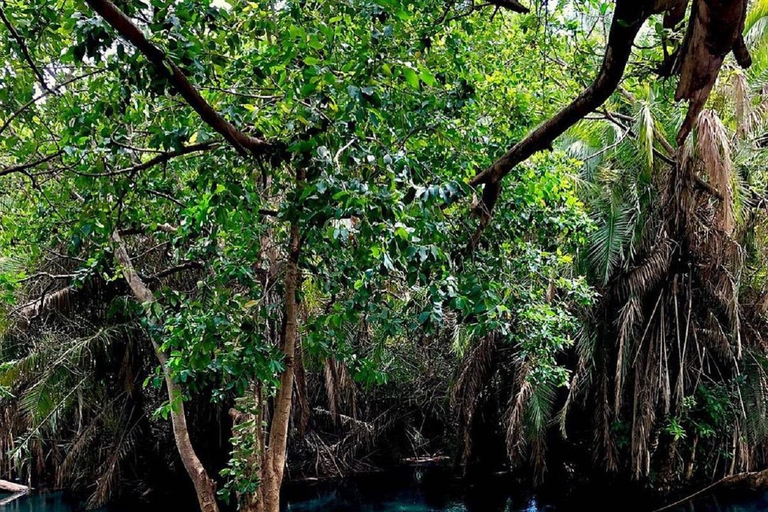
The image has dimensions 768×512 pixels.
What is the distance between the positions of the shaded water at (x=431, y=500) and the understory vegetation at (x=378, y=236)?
1.22ft

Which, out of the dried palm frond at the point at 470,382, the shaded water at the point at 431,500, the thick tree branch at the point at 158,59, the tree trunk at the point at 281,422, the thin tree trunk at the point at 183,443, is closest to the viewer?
the thick tree branch at the point at 158,59

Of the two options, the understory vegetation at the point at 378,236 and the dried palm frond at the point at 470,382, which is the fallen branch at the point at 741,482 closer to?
the understory vegetation at the point at 378,236

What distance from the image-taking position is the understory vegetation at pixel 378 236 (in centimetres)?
288

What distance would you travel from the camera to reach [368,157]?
2.80 m

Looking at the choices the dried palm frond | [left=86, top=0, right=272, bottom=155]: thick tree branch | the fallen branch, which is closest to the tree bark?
[left=86, top=0, right=272, bottom=155]: thick tree branch

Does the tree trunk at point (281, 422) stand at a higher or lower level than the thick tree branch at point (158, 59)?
lower

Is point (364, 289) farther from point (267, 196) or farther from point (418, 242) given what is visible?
point (267, 196)

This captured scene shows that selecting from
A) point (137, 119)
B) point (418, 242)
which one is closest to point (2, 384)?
point (137, 119)

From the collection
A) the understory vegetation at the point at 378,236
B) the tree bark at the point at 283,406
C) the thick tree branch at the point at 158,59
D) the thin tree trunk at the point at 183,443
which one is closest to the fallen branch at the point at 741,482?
the understory vegetation at the point at 378,236

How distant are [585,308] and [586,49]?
534 cm

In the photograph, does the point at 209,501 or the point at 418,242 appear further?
the point at 209,501

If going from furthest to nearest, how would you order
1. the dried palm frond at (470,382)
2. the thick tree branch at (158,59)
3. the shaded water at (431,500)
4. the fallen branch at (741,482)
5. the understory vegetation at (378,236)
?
1. the dried palm frond at (470,382)
2. the shaded water at (431,500)
3. the fallen branch at (741,482)
4. the understory vegetation at (378,236)
5. the thick tree branch at (158,59)

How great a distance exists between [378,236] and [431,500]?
9919 millimetres

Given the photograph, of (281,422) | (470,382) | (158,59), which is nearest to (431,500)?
(470,382)
